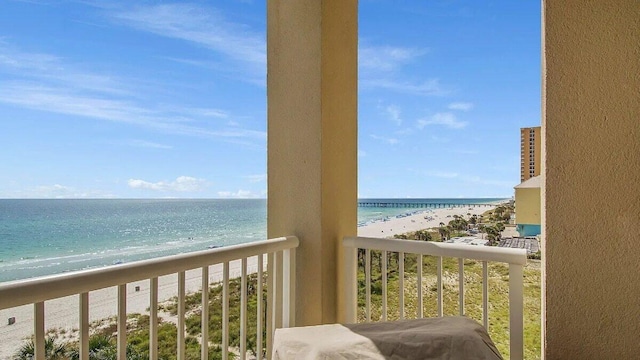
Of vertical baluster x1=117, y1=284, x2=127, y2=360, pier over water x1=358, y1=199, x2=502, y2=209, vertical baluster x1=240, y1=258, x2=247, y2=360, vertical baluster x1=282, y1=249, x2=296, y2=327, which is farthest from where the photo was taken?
pier over water x1=358, y1=199, x2=502, y2=209

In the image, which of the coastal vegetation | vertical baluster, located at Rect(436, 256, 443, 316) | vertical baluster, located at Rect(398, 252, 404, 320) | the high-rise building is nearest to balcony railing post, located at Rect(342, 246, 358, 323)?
the coastal vegetation

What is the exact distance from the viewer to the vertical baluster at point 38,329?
108cm

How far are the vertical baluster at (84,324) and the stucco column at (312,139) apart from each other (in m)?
1.25

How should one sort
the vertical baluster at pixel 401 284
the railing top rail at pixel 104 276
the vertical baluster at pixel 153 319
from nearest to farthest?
1. the railing top rail at pixel 104 276
2. the vertical baluster at pixel 153 319
3. the vertical baluster at pixel 401 284

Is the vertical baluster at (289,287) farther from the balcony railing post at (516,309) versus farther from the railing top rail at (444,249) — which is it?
the balcony railing post at (516,309)

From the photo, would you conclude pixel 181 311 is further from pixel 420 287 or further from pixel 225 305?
pixel 420 287

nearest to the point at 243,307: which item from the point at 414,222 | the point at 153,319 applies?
the point at 153,319

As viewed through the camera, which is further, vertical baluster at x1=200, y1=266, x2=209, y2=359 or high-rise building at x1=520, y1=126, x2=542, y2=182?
high-rise building at x1=520, y1=126, x2=542, y2=182

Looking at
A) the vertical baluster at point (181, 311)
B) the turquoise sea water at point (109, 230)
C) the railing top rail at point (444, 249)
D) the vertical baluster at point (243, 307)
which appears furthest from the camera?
the turquoise sea water at point (109, 230)

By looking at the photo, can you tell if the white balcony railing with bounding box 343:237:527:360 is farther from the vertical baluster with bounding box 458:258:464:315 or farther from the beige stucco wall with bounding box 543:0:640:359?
the beige stucco wall with bounding box 543:0:640:359

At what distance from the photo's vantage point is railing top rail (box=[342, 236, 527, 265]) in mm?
1830

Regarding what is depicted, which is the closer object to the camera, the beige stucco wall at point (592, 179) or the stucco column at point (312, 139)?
the beige stucco wall at point (592, 179)

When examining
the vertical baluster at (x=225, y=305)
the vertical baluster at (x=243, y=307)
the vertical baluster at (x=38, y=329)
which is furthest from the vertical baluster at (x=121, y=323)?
the vertical baluster at (x=243, y=307)

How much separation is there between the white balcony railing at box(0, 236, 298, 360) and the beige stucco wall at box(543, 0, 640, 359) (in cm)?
132
